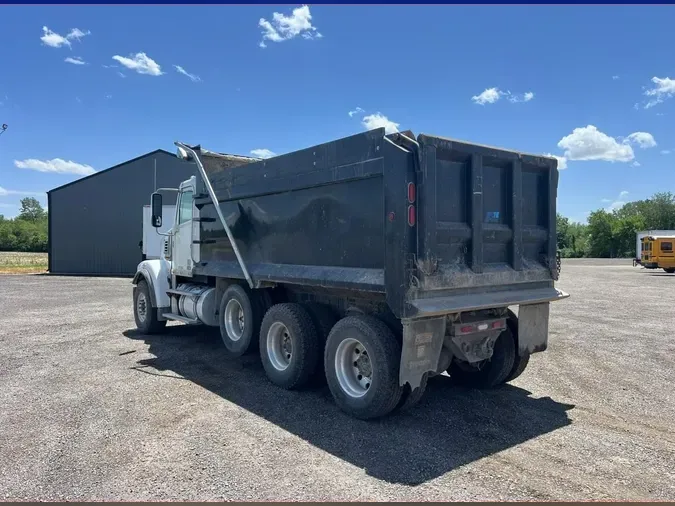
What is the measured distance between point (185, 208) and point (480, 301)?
6087 mm

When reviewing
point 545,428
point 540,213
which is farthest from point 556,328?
point 545,428

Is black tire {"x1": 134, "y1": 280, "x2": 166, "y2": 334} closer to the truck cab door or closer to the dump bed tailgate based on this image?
the truck cab door

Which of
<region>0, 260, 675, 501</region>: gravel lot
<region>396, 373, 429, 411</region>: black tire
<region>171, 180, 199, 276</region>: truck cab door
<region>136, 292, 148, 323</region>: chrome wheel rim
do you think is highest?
<region>171, 180, 199, 276</region>: truck cab door

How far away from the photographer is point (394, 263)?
4.74 meters

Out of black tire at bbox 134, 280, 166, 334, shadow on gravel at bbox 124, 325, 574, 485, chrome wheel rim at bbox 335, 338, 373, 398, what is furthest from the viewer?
black tire at bbox 134, 280, 166, 334

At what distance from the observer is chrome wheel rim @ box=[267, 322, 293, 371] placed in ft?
21.4

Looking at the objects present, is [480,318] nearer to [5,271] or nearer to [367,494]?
[367,494]

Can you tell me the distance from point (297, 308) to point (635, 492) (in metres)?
3.90

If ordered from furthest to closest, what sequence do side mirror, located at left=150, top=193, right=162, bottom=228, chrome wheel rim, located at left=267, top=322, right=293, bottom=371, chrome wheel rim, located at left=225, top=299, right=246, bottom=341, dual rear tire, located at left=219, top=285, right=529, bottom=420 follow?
side mirror, located at left=150, top=193, right=162, bottom=228, chrome wheel rim, located at left=225, top=299, right=246, bottom=341, chrome wheel rim, located at left=267, top=322, right=293, bottom=371, dual rear tire, located at left=219, top=285, right=529, bottom=420

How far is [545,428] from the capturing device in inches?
197

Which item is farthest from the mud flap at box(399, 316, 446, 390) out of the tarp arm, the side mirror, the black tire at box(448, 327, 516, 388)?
the side mirror

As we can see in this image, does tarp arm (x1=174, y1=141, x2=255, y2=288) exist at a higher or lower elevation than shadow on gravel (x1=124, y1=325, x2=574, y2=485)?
higher

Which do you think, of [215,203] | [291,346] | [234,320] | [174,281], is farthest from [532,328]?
[174,281]

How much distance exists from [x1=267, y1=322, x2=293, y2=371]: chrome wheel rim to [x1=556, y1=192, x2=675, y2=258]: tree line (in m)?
77.6
